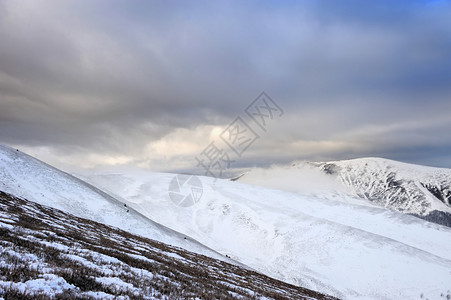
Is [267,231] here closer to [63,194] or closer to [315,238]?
[315,238]

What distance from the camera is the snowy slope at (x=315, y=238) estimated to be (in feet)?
171

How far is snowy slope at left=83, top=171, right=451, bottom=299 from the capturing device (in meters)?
52.0

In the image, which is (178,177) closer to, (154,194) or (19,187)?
(154,194)

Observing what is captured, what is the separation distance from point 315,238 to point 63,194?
61.1 m

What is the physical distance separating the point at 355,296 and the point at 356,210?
191 ft

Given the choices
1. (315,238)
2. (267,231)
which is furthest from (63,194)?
(315,238)

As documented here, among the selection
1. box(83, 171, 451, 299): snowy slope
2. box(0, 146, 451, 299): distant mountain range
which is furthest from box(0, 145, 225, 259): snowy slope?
box(83, 171, 451, 299): snowy slope

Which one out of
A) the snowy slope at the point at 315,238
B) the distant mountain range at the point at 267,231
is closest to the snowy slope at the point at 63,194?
the distant mountain range at the point at 267,231

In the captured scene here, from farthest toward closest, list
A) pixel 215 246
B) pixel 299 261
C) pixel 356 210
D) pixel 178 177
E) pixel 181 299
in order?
pixel 178 177 → pixel 356 210 → pixel 215 246 → pixel 299 261 → pixel 181 299

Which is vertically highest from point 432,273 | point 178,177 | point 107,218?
point 178,177

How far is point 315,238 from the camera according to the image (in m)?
70.9

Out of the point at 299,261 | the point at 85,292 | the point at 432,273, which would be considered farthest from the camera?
the point at 299,261

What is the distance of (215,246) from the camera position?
66.9 m

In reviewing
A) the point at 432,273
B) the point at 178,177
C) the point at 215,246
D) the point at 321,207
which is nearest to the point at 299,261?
the point at 215,246
